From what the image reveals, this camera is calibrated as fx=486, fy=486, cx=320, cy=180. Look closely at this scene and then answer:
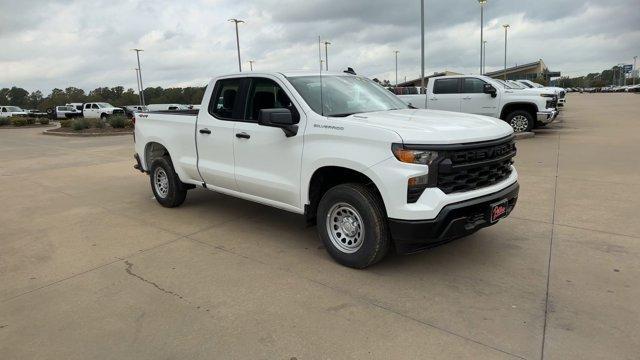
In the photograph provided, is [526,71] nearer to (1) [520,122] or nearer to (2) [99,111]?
(2) [99,111]

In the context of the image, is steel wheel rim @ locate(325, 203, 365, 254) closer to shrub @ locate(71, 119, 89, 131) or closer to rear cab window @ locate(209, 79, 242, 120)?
rear cab window @ locate(209, 79, 242, 120)

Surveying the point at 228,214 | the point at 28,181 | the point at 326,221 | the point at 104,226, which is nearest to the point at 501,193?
the point at 326,221

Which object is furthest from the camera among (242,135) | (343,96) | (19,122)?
(19,122)

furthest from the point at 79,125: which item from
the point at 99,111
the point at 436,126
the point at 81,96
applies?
the point at 81,96

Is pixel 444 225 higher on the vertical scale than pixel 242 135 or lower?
lower

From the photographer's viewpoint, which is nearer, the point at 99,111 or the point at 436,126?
the point at 436,126

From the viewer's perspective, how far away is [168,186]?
22.4 ft

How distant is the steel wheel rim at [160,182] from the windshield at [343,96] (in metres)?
2.91

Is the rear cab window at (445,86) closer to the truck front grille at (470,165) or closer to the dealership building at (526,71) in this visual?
the truck front grille at (470,165)

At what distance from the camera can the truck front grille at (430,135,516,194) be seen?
388 cm

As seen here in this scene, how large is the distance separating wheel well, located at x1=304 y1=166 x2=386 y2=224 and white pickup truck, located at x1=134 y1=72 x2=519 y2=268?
1 cm

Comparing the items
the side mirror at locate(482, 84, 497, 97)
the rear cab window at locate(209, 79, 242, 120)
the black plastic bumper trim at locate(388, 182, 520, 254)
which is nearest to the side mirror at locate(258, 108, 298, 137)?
the rear cab window at locate(209, 79, 242, 120)

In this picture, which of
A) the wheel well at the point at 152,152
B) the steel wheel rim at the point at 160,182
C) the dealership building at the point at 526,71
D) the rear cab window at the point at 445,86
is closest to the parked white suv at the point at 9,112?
the rear cab window at the point at 445,86

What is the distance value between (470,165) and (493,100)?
11.3m
